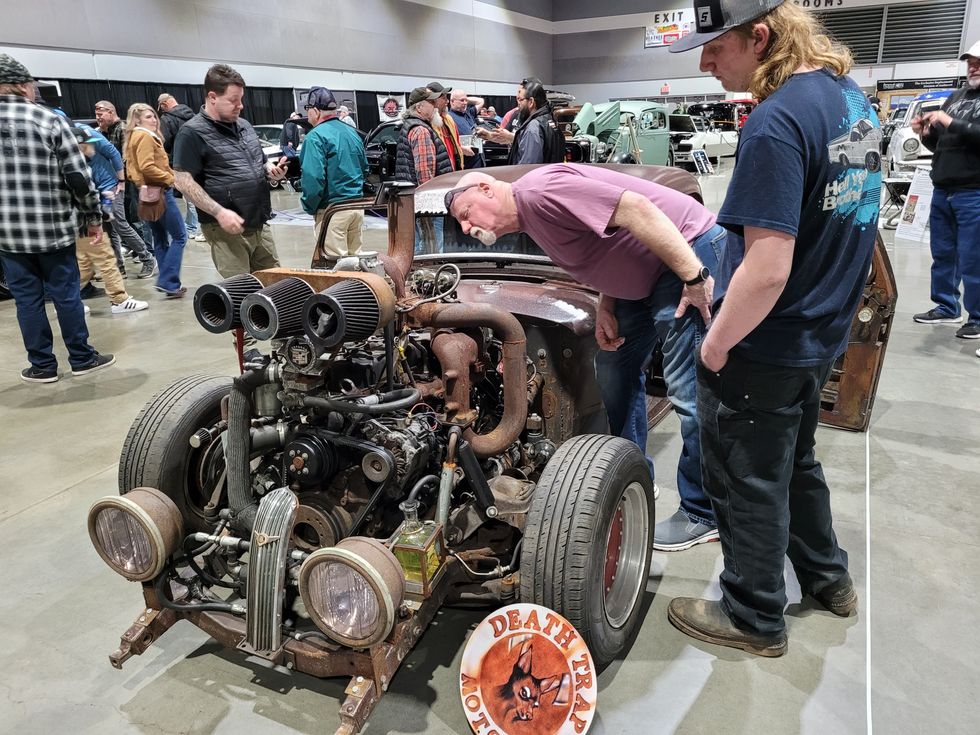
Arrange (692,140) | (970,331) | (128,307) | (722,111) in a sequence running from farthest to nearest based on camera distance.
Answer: (722,111) < (692,140) < (128,307) < (970,331)

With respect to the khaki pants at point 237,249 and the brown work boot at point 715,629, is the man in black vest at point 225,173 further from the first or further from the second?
the brown work boot at point 715,629

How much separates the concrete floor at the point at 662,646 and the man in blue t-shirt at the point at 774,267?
26cm

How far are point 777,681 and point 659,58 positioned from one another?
29821 millimetres

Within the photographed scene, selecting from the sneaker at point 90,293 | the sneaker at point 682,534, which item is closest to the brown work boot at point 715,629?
the sneaker at point 682,534

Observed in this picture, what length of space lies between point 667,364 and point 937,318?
4.65 m

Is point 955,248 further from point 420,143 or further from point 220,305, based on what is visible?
point 220,305

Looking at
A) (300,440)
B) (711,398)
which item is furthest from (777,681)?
(300,440)

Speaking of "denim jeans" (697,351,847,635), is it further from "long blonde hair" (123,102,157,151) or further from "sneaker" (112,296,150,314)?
"long blonde hair" (123,102,157,151)

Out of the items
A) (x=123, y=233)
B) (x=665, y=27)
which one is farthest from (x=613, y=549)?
(x=665, y=27)

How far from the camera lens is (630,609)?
2.48 metres

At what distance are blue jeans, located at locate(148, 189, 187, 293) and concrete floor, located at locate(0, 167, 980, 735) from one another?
3935 millimetres

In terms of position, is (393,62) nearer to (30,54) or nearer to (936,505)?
(30,54)

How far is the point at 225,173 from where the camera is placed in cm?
496

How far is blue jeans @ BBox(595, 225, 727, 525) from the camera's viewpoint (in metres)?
2.74
